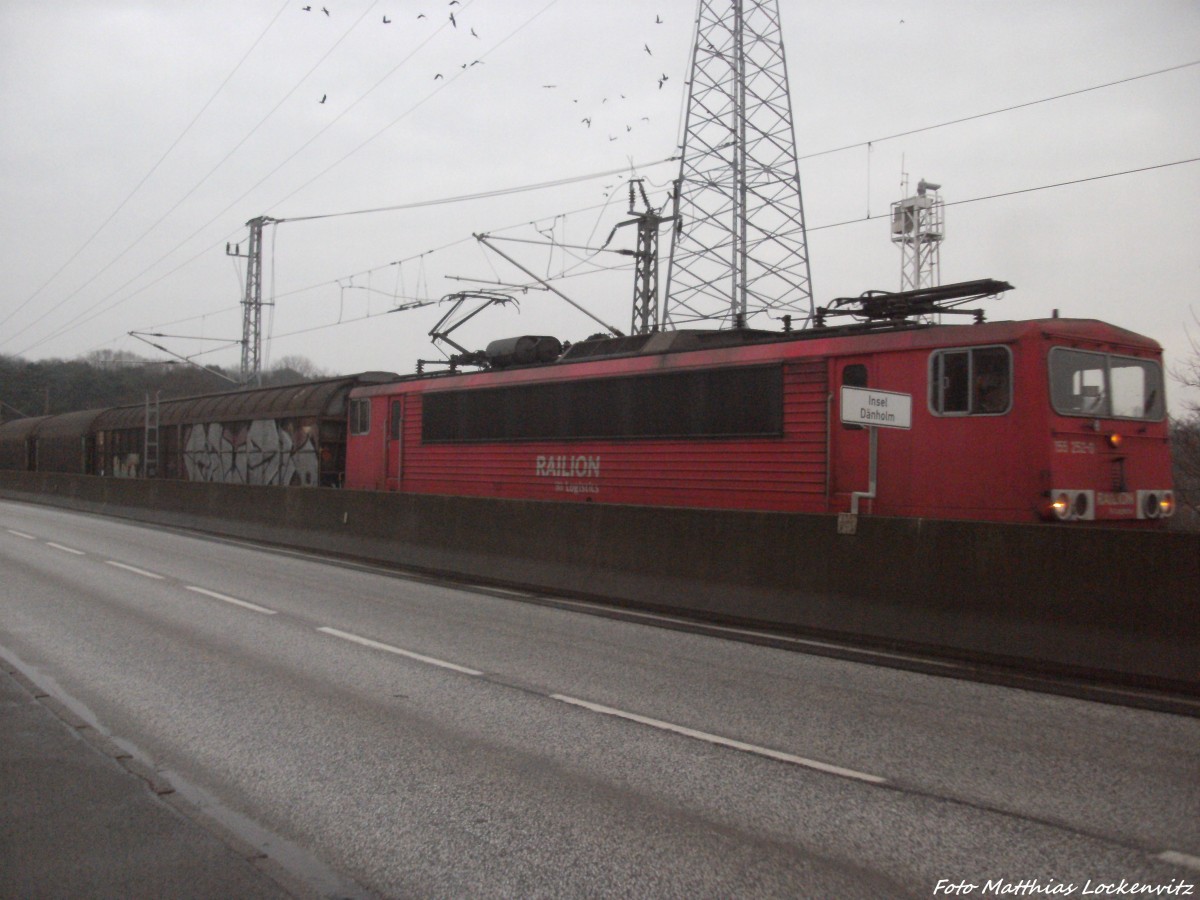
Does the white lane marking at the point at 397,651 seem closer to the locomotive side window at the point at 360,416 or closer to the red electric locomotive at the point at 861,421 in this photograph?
the red electric locomotive at the point at 861,421


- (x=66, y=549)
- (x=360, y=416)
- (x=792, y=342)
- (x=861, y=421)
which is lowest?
(x=66, y=549)

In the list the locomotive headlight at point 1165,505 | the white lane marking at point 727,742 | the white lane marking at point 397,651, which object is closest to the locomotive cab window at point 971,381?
the locomotive headlight at point 1165,505

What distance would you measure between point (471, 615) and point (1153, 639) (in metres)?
7.04

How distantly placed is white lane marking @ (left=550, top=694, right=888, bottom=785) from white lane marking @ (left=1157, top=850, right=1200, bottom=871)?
Result: 1359 mm

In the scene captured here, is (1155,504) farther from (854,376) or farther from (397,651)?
(397,651)

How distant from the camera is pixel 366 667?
8.24 m

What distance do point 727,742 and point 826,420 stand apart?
7057 millimetres

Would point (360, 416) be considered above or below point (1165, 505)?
above

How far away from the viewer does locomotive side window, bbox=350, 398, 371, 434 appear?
21.9 metres

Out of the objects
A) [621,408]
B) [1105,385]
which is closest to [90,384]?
[621,408]

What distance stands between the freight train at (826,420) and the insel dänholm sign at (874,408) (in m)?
0.02

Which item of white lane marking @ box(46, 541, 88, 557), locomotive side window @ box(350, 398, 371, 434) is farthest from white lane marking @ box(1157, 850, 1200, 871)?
locomotive side window @ box(350, 398, 371, 434)

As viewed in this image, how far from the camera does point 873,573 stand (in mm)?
9820

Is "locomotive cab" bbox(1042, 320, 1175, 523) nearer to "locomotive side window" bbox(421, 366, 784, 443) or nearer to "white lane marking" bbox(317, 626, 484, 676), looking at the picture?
"locomotive side window" bbox(421, 366, 784, 443)
